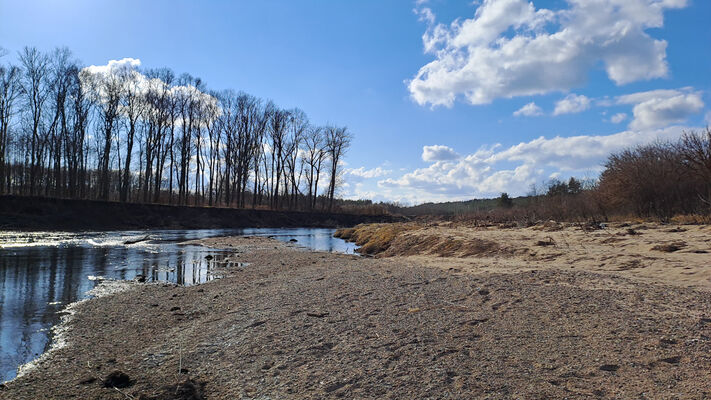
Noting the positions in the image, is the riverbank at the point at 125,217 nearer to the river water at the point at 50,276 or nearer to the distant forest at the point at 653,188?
the river water at the point at 50,276

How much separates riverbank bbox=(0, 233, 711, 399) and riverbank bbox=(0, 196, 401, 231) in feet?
112

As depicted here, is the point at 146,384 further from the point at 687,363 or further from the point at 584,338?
the point at 687,363

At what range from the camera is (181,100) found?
5722cm

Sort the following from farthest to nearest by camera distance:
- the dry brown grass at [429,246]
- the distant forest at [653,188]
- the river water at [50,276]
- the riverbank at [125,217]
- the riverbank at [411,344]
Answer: the riverbank at [125,217], the distant forest at [653,188], the dry brown grass at [429,246], the river water at [50,276], the riverbank at [411,344]

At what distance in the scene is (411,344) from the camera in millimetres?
5395

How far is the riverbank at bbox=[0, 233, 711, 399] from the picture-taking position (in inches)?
165

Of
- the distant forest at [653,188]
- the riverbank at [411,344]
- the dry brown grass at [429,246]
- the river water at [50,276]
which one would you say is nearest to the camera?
the riverbank at [411,344]

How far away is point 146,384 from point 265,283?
252 inches

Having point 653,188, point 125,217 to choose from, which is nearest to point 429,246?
point 653,188

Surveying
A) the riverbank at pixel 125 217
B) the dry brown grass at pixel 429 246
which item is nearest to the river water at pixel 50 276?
the dry brown grass at pixel 429 246

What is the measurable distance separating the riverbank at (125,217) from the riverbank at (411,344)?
112 feet

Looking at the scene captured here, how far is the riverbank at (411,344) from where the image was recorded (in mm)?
4188

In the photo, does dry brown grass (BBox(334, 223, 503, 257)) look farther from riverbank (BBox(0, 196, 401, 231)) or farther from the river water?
riverbank (BBox(0, 196, 401, 231))

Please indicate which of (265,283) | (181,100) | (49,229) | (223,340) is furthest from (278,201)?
(223,340)
